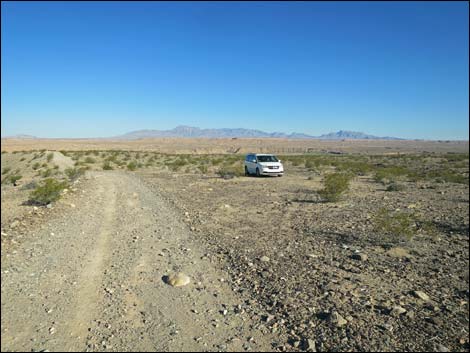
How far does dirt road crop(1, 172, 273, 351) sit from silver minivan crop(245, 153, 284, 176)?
54.7 ft

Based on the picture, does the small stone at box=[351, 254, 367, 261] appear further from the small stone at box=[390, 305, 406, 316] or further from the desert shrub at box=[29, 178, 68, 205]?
the desert shrub at box=[29, 178, 68, 205]

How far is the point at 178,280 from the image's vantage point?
5.66m

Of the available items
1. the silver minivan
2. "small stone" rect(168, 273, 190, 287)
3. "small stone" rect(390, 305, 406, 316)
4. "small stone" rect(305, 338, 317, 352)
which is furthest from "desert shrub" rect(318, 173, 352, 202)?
"small stone" rect(305, 338, 317, 352)

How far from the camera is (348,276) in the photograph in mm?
6285

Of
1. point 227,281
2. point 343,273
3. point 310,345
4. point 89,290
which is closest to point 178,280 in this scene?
point 227,281

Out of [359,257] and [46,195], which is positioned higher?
[46,195]

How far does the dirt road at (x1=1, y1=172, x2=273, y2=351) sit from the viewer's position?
3.91 metres

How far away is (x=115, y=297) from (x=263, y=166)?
20295 millimetres

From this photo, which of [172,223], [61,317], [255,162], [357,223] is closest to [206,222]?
[172,223]

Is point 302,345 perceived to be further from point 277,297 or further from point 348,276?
point 348,276

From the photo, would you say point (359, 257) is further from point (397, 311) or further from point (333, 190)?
point (333, 190)

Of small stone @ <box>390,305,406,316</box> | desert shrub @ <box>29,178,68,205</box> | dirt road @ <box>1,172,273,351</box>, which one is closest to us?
dirt road @ <box>1,172,273,351</box>

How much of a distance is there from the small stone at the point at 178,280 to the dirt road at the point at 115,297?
0.11 m

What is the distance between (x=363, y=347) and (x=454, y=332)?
1.42m
